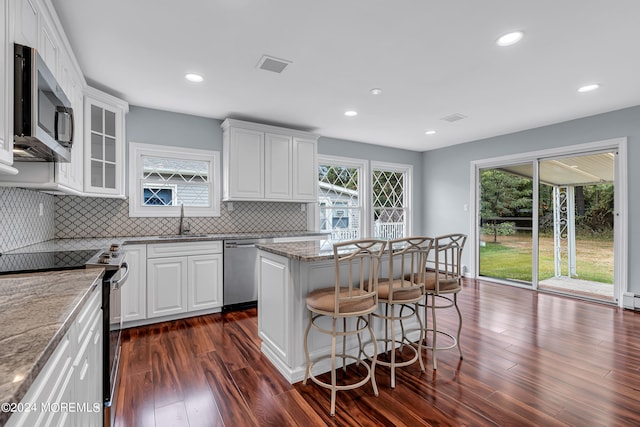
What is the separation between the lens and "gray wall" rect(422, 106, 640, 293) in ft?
12.6

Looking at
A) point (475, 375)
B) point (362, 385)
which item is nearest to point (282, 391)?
point (362, 385)

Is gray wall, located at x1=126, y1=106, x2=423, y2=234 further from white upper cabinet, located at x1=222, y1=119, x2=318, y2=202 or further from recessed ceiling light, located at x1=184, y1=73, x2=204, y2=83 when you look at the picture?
recessed ceiling light, located at x1=184, y1=73, x2=204, y2=83

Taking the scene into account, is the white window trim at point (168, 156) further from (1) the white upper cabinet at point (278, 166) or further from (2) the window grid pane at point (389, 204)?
(2) the window grid pane at point (389, 204)

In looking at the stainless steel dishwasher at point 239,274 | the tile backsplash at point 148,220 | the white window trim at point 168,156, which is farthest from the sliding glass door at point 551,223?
the white window trim at point 168,156

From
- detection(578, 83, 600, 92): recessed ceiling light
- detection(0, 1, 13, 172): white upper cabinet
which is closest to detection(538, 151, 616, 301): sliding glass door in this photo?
detection(578, 83, 600, 92): recessed ceiling light

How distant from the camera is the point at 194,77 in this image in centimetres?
299

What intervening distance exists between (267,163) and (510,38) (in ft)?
9.70

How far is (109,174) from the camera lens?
10.8 feet

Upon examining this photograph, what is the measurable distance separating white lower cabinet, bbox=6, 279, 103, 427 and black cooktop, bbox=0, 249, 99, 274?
1.04 feet

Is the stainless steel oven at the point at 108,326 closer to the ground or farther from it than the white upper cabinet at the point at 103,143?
closer to the ground

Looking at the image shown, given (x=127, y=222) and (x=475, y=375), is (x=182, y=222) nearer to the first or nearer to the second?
(x=127, y=222)

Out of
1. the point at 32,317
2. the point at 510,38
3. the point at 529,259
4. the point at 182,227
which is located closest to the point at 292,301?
the point at 32,317

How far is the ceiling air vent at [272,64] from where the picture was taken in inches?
104

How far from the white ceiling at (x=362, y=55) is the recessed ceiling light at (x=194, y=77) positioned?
0.09m
